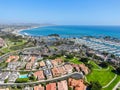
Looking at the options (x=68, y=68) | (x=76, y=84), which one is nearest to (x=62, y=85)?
(x=76, y=84)

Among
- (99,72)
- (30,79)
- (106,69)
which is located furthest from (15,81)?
(106,69)

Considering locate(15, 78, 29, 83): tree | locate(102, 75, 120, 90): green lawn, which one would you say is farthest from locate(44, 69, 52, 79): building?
locate(102, 75, 120, 90): green lawn

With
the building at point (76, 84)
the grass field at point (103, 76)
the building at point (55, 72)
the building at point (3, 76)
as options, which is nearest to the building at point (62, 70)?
the building at point (55, 72)

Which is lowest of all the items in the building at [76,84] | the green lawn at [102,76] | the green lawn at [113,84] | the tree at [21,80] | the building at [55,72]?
the green lawn at [102,76]

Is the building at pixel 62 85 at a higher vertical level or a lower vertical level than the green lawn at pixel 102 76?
higher

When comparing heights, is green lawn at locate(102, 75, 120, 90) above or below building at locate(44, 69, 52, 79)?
below

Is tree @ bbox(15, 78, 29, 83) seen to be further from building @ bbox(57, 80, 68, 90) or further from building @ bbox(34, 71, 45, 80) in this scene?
building @ bbox(57, 80, 68, 90)

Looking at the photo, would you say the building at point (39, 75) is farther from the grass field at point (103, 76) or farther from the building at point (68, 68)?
the grass field at point (103, 76)

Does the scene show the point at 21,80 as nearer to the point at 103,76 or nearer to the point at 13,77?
the point at 13,77

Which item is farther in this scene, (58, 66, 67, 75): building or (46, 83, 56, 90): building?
(58, 66, 67, 75): building

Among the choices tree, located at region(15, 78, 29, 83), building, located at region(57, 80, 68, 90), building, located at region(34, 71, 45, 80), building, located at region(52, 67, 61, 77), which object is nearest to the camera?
building, located at region(57, 80, 68, 90)

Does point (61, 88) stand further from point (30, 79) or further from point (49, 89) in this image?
point (30, 79)
